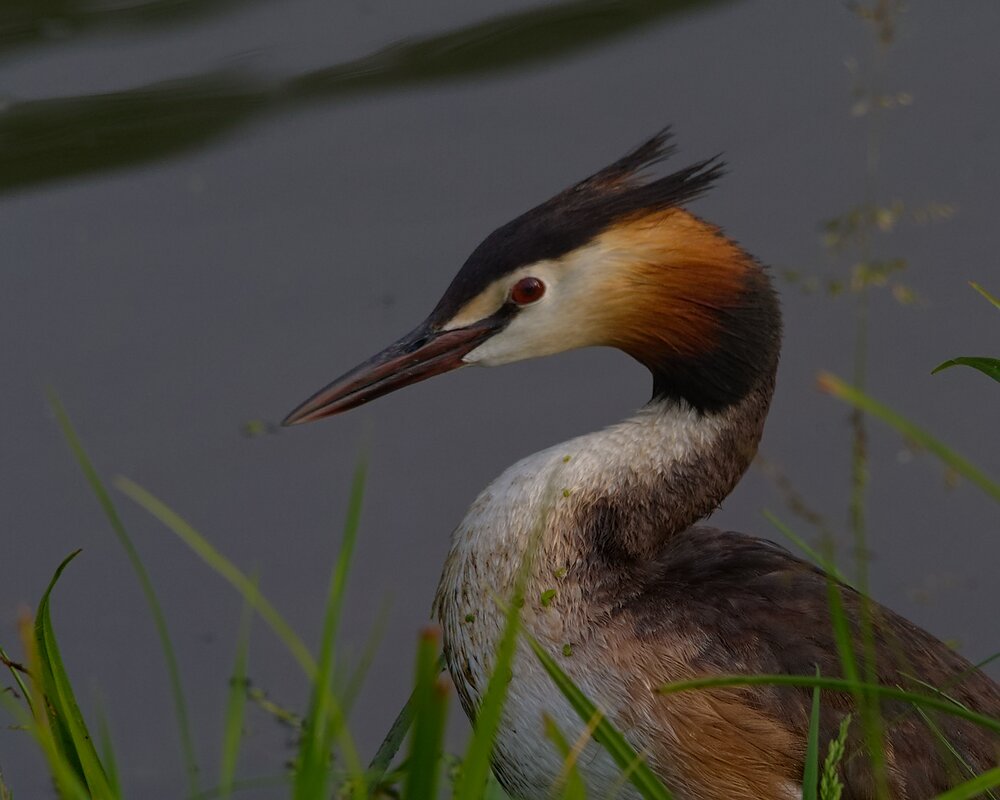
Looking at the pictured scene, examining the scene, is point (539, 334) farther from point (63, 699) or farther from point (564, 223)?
point (63, 699)

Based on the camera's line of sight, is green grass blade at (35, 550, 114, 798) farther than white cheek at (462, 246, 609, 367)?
No

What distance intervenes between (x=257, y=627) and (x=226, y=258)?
133 cm

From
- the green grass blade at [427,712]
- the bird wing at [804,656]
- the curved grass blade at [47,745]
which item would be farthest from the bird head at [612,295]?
the green grass blade at [427,712]

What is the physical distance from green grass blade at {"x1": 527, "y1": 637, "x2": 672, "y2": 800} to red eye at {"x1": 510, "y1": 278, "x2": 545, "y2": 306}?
131cm

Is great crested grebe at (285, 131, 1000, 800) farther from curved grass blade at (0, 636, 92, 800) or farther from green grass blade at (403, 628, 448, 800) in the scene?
green grass blade at (403, 628, 448, 800)

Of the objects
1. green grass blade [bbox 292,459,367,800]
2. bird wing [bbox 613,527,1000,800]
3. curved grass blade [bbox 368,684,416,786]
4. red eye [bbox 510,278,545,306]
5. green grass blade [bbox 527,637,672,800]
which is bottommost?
bird wing [bbox 613,527,1000,800]

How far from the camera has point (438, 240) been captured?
531 centimetres

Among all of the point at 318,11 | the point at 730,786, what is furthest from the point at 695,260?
the point at 318,11

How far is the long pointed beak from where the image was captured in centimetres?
331

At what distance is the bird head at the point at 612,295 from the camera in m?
3.24

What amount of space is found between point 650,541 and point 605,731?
1.37 m

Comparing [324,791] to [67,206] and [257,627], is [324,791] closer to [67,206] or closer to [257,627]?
[257,627]

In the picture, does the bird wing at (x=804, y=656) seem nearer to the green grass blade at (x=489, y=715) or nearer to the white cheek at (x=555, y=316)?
the white cheek at (x=555, y=316)

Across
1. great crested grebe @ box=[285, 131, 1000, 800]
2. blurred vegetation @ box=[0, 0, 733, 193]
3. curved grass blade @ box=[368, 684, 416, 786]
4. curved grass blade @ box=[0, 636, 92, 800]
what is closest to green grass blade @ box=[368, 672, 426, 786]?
curved grass blade @ box=[368, 684, 416, 786]
